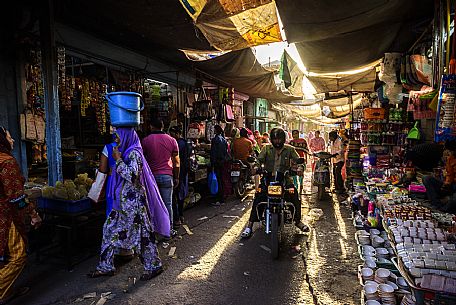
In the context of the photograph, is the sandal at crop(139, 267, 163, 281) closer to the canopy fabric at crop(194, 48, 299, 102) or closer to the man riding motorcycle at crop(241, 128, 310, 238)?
the man riding motorcycle at crop(241, 128, 310, 238)

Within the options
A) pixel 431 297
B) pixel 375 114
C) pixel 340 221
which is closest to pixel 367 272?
pixel 431 297

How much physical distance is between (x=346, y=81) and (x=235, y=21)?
6.18 metres

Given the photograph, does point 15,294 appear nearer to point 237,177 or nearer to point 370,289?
point 370,289

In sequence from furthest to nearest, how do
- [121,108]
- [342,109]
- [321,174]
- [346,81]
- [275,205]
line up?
[342,109] < [346,81] < [321,174] < [275,205] < [121,108]

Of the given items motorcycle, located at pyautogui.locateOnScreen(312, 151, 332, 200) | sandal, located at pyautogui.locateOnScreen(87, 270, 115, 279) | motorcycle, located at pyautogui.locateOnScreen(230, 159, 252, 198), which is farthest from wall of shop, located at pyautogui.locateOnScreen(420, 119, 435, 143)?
sandal, located at pyautogui.locateOnScreen(87, 270, 115, 279)

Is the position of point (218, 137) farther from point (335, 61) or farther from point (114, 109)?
point (114, 109)

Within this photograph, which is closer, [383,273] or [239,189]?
[383,273]

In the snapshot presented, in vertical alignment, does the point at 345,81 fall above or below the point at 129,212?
above

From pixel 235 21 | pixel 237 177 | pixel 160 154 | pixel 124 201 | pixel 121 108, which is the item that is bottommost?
pixel 237 177

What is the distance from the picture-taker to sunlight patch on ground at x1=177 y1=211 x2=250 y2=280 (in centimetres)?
420

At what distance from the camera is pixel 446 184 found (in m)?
4.32

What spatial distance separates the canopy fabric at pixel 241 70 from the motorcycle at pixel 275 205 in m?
3.73

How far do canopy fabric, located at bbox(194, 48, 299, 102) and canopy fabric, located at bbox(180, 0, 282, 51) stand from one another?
2.13m

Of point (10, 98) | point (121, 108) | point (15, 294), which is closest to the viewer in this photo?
point (15, 294)
